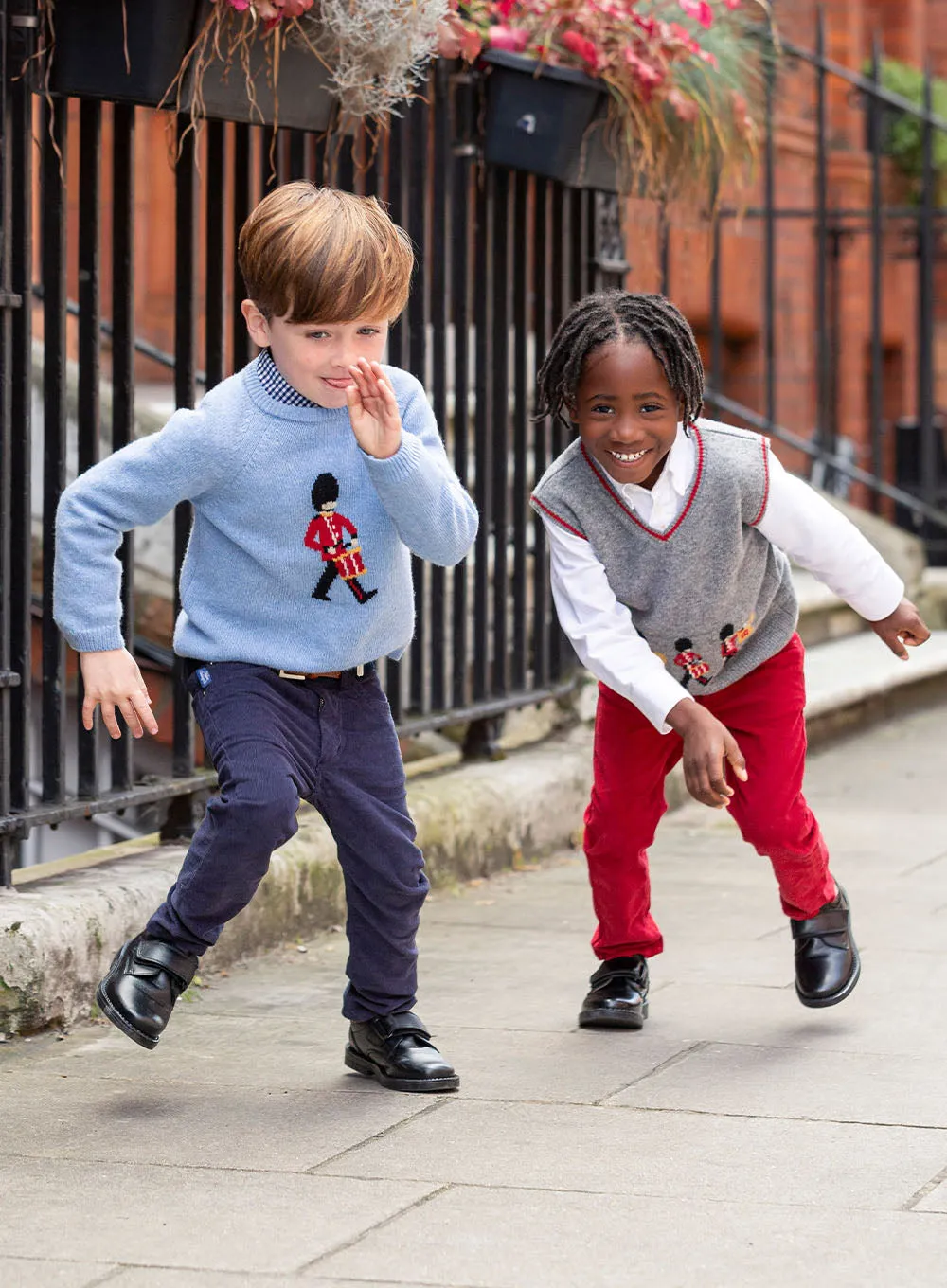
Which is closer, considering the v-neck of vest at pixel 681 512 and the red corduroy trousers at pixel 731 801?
the v-neck of vest at pixel 681 512

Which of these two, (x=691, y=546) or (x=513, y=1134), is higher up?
(x=691, y=546)

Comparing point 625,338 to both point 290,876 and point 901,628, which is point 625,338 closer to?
point 901,628

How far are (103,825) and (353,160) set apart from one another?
2.11m

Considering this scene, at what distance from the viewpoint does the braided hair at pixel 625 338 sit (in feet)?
11.4

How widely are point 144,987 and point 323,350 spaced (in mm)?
1000

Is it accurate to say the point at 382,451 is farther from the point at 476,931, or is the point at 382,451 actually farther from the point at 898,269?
the point at 898,269

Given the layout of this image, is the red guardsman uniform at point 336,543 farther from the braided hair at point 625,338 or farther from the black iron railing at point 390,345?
the black iron railing at point 390,345

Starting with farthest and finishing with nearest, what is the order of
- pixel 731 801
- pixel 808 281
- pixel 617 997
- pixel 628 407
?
pixel 808 281 < pixel 731 801 < pixel 617 997 < pixel 628 407

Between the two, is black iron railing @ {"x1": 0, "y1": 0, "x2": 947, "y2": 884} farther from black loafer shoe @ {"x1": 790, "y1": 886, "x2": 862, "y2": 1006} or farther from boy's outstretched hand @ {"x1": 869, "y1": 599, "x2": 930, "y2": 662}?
boy's outstretched hand @ {"x1": 869, "y1": 599, "x2": 930, "y2": 662}

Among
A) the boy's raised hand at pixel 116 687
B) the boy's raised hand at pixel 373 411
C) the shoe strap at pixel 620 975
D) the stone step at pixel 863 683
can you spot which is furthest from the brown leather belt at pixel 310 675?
the stone step at pixel 863 683

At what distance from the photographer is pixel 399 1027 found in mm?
3283

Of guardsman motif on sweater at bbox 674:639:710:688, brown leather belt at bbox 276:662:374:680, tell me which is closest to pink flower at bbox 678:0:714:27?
guardsman motif on sweater at bbox 674:639:710:688

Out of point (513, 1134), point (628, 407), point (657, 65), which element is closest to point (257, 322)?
point (628, 407)

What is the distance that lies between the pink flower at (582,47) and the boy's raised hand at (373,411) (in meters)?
2.20
